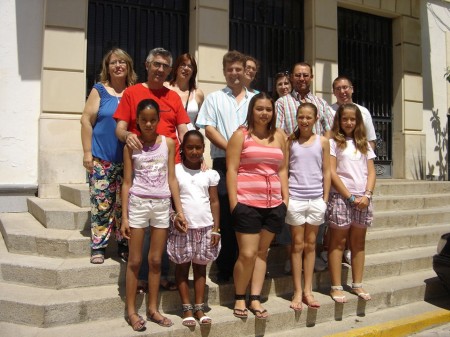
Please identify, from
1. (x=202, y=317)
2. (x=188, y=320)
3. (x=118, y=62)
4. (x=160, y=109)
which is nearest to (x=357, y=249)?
(x=202, y=317)

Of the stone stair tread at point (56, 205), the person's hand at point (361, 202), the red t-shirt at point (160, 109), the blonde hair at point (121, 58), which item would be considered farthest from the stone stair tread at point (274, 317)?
the blonde hair at point (121, 58)

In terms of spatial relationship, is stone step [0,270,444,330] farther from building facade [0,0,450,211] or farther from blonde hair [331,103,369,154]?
building facade [0,0,450,211]

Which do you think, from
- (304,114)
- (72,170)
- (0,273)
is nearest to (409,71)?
(304,114)

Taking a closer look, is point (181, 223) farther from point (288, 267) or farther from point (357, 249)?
point (357, 249)

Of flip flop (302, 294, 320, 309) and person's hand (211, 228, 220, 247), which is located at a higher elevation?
person's hand (211, 228, 220, 247)

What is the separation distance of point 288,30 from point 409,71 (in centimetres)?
290

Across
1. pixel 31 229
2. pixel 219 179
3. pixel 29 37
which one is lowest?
pixel 31 229

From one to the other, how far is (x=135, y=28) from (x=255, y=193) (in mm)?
4410

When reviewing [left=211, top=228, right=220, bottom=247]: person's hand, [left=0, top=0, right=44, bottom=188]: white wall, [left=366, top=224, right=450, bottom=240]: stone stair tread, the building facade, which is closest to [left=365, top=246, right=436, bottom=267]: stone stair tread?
[left=366, top=224, right=450, bottom=240]: stone stair tread

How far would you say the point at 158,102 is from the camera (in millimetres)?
3799

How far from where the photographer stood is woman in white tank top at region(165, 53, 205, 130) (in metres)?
4.31

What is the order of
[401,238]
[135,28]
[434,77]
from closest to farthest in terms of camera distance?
[401,238] → [135,28] → [434,77]

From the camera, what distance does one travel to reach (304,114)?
13.2 feet

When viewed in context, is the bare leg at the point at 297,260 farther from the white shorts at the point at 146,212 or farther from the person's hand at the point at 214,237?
the white shorts at the point at 146,212
